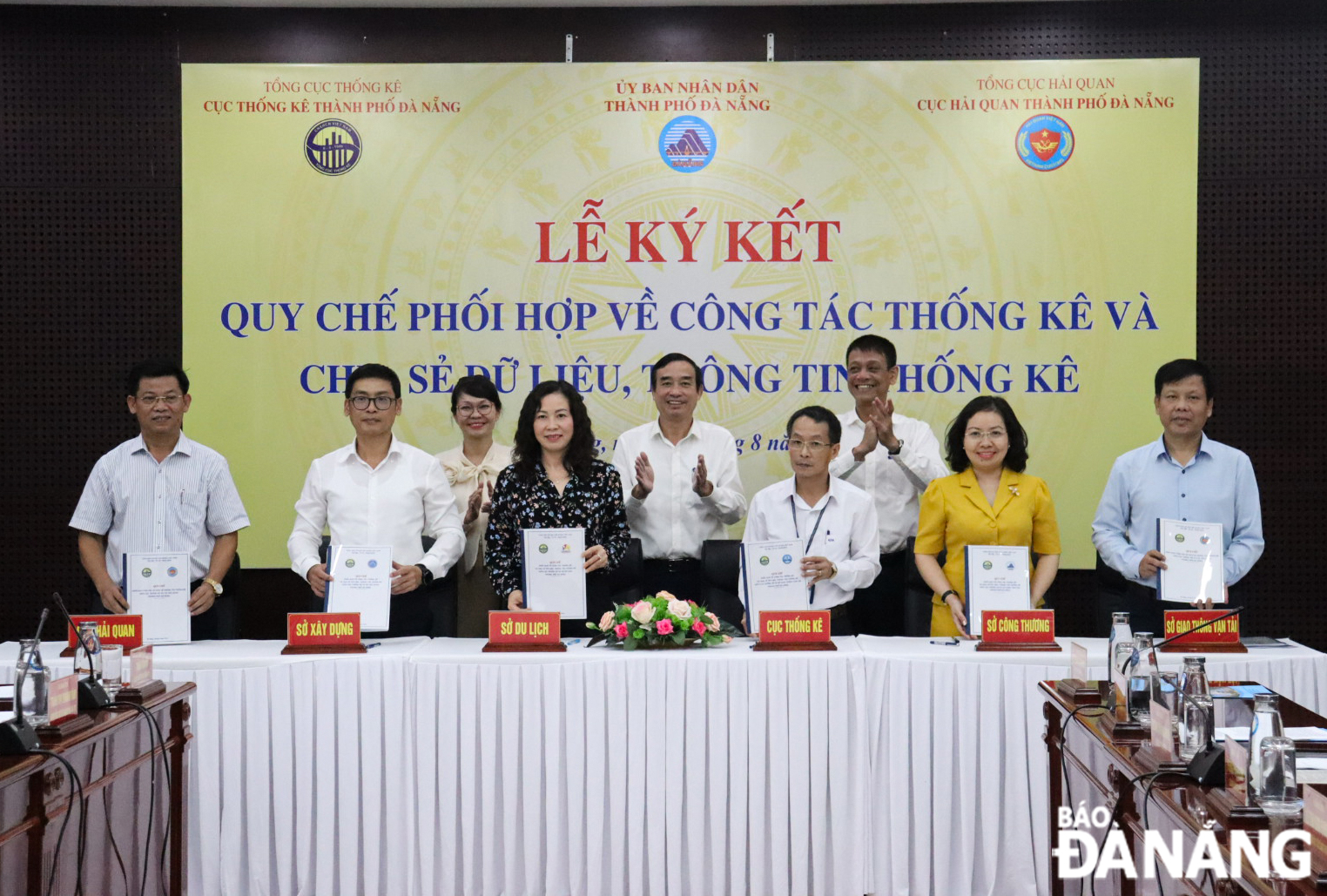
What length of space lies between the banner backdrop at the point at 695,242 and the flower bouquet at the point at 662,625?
1819mm

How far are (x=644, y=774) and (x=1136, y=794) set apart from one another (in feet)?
4.90

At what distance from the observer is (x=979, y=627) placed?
142 inches

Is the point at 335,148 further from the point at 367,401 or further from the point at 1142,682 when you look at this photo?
the point at 1142,682

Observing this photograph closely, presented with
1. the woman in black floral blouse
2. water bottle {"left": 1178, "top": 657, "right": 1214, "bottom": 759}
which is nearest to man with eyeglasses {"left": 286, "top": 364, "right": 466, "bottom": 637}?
the woman in black floral blouse

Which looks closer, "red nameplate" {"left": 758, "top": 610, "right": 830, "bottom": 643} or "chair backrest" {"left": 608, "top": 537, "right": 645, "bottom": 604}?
"red nameplate" {"left": 758, "top": 610, "right": 830, "bottom": 643}

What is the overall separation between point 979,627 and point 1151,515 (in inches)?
35.0

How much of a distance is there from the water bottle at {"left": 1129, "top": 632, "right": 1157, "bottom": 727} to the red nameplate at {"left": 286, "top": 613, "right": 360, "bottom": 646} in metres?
2.15

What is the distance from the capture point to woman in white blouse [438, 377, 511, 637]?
466 cm

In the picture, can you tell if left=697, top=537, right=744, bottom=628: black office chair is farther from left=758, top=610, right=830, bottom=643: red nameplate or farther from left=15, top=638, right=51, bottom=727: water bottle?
left=15, top=638, right=51, bottom=727: water bottle

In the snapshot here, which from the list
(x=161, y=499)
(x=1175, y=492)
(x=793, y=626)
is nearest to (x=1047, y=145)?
(x=1175, y=492)

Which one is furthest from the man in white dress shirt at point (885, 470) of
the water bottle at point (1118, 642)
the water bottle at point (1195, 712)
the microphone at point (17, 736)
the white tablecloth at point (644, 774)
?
the microphone at point (17, 736)

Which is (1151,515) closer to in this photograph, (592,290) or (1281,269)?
(1281,269)

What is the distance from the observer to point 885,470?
4773 mm

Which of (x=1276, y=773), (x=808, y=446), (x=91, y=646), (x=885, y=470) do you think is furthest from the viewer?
(x=885, y=470)
